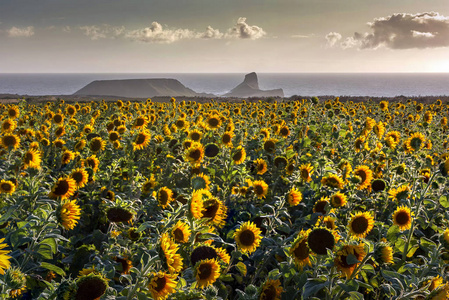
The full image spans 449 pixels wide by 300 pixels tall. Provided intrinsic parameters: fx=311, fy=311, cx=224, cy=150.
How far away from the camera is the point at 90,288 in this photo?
174cm

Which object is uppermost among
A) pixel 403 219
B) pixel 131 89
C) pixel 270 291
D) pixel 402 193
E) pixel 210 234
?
pixel 131 89

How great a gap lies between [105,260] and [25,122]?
343 inches

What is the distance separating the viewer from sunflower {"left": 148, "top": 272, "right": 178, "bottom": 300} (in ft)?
6.06

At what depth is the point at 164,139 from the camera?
7539mm

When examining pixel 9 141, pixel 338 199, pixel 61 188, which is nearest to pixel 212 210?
pixel 338 199

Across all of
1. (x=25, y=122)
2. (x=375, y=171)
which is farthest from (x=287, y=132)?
(x=25, y=122)

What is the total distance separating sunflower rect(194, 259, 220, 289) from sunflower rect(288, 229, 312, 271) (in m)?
0.67

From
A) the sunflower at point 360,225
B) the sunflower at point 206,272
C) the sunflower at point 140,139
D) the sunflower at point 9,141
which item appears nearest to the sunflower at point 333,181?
the sunflower at point 360,225

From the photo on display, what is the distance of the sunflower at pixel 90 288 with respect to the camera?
1718 millimetres

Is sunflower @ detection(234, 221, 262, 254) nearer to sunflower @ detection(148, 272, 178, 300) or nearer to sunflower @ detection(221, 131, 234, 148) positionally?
sunflower @ detection(148, 272, 178, 300)

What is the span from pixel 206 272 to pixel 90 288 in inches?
30.3

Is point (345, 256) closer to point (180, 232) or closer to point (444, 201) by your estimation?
point (180, 232)

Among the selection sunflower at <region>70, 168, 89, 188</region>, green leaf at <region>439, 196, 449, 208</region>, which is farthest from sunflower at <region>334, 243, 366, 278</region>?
sunflower at <region>70, 168, 89, 188</region>

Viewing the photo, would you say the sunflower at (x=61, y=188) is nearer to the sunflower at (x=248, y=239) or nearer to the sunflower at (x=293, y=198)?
the sunflower at (x=248, y=239)
